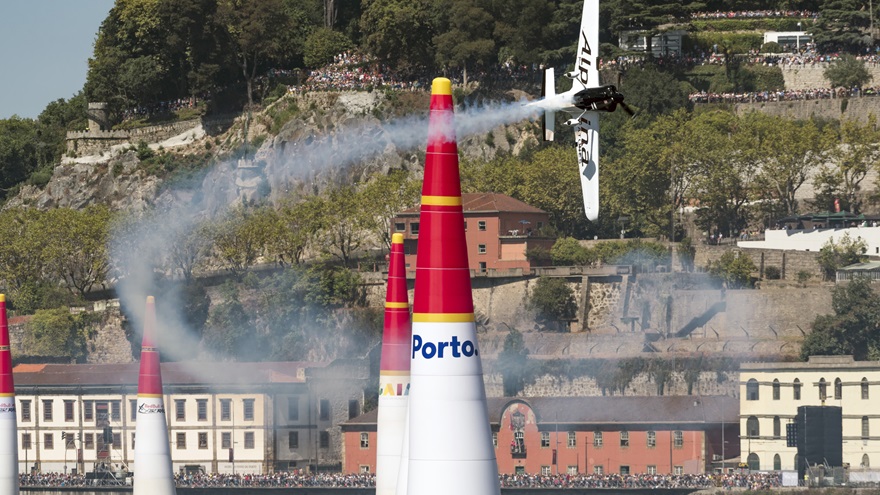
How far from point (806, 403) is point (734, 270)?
1299cm

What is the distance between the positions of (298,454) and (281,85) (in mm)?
46570

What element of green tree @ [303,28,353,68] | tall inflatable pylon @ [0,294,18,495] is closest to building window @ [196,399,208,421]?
green tree @ [303,28,353,68]

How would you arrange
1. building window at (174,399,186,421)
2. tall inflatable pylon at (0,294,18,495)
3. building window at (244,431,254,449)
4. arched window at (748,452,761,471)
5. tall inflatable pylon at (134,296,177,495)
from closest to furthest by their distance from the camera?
tall inflatable pylon at (134,296,177,495)
tall inflatable pylon at (0,294,18,495)
arched window at (748,452,761,471)
building window at (244,431,254,449)
building window at (174,399,186,421)

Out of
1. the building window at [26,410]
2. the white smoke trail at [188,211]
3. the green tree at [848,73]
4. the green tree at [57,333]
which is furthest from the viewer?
the green tree at [848,73]

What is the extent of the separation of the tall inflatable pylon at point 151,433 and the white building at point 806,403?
86875mm

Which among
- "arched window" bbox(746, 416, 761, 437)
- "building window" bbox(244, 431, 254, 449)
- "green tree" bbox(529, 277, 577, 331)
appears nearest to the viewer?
"arched window" bbox(746, 416, 761, 437)

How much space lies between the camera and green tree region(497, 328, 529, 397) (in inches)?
5482

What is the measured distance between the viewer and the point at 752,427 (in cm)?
12731

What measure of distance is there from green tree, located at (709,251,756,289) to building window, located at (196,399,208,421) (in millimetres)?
33071

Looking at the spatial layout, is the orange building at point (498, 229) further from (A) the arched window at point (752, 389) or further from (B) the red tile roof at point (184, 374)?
(A) the arched window at point (752, 389)

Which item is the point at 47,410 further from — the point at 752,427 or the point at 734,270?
the point at 752,427

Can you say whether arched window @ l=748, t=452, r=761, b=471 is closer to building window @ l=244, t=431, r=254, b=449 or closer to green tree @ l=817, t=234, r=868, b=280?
green tree @ l=817, t=234, r=868, b=280

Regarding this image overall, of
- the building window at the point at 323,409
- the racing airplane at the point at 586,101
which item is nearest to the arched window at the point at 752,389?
the building window at the point at 323,409

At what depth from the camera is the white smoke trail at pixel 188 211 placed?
154375mm
